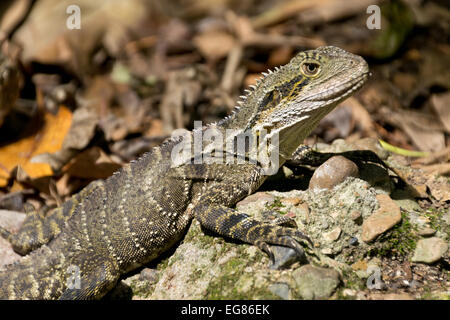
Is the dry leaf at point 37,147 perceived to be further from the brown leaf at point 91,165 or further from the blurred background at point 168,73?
the brown leaf at point 91,165

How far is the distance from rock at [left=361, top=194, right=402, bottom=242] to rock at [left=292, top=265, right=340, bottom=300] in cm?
69

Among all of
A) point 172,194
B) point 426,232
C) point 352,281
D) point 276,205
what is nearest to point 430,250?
point 426,232

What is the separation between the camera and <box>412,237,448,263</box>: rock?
173 inches

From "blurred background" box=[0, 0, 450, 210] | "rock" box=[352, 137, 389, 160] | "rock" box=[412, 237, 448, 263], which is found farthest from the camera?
"blurred background" box=[0, 0, 450, 210]

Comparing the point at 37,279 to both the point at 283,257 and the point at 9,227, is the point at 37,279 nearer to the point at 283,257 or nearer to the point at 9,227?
the point at 9,227

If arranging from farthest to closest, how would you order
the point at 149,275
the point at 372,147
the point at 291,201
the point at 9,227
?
the point at 9,227, the point at 372,147, the point at 149,275, the point at 291,201

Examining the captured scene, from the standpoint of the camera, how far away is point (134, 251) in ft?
16.8

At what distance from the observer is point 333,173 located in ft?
16.1

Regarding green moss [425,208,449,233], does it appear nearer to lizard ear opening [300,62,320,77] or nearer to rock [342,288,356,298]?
rock [342,288,356,298]

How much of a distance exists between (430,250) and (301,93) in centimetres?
206

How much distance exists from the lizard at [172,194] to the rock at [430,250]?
1683mm

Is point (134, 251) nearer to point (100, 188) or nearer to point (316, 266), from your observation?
point (100, 188)

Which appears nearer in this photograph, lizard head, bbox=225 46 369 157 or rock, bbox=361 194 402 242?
rock, bbox=361 194 402 242

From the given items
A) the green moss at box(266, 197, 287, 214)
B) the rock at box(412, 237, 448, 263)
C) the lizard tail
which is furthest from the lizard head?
the lizard tail
